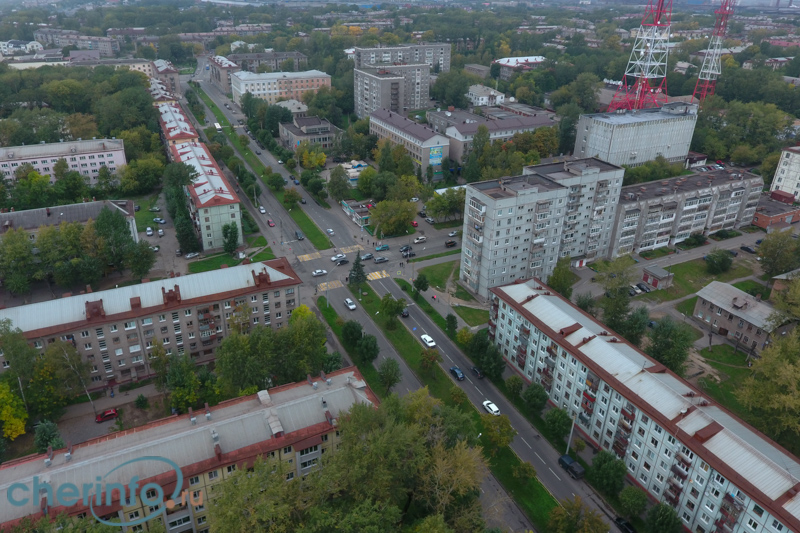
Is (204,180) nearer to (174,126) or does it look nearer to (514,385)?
(174,126)

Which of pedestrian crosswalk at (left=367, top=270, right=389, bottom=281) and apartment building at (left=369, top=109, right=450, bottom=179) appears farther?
apartment building at (left=369, top=109, right=450, bottom=179)

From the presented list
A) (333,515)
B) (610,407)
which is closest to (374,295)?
(610,407)

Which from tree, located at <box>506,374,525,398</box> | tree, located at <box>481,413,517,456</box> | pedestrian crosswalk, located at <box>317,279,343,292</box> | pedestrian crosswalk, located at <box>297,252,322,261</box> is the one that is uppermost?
tree, located at <box>481,413,517,456</box>

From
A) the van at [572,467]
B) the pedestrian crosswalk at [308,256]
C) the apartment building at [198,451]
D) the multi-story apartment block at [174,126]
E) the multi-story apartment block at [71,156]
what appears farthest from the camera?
the multi-story apartment block at [174,126]

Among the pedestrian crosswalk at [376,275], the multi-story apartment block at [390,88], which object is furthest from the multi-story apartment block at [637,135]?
the pedestrian crosswalk at [376,275]

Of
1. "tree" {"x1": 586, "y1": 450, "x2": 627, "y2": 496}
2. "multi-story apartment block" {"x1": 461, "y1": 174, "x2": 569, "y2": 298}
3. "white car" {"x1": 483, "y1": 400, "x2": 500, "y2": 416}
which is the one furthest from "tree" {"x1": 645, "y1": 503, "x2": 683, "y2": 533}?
"multi-story apartment block" {"x1": 461, "y1": 174, "x2": 569, "y2": 298}

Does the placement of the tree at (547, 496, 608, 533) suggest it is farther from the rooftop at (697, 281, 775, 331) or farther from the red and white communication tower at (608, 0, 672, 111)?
the red and white communication tower at (608, 0, 672, 111)

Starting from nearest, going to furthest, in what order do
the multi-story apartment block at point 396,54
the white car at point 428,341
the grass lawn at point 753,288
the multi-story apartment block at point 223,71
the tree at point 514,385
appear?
the tree at point 514,385, the white car at point 428,341, the grass lawn at point 753,288, the multi-story apartment block at point 396,54, the multi-story apartment block at point 223,71

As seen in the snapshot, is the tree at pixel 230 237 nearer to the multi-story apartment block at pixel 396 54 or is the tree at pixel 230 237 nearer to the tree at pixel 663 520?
the tree at pixel 663 520
